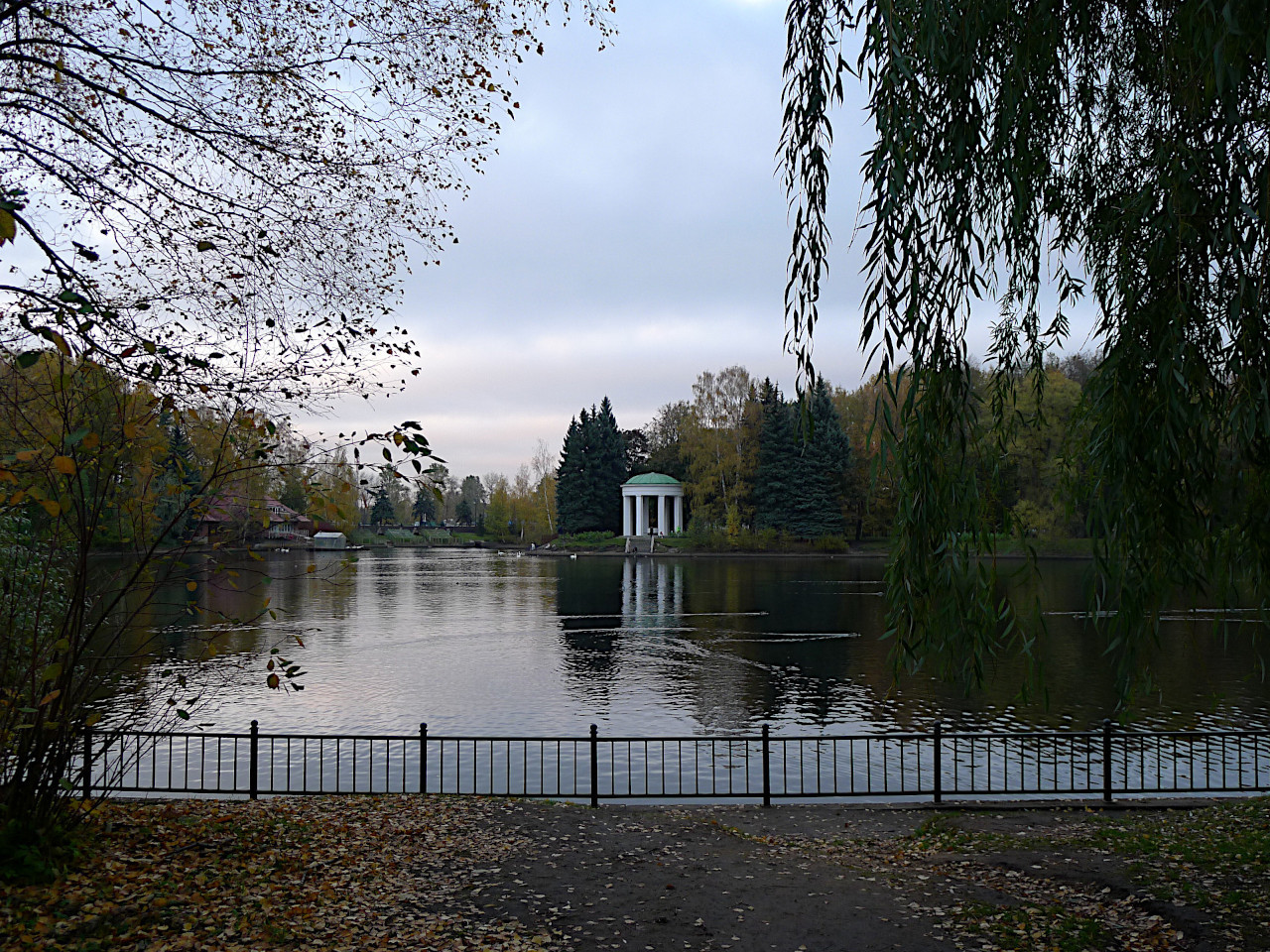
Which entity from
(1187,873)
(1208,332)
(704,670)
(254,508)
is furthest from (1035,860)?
(704,670)

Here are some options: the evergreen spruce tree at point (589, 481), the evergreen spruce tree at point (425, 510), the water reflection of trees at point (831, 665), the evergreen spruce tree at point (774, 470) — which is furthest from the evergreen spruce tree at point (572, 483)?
the evergreen spruce tree at point (425, 510)

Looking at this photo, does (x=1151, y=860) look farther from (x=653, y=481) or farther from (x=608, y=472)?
(x=608, y=472)

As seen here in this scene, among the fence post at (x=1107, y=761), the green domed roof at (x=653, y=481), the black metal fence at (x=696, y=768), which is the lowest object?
the black metal fence at (x=696, y=768)

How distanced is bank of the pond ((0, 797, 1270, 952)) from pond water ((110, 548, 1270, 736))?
1537 mm

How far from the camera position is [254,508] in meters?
6.92

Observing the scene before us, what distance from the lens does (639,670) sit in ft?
83.5

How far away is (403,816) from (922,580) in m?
6.52

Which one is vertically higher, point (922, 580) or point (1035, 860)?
point (922, 580)

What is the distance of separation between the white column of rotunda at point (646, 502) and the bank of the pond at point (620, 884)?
8629cm

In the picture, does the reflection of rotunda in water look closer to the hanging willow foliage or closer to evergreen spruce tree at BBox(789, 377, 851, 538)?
evergreen spruce tree at BBox(789, 377, 851, 538)

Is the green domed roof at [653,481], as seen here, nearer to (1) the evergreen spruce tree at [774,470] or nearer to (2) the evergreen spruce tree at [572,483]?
(2) the evergreen spruce tree at [572,483]

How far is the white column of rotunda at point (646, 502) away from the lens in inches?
3799

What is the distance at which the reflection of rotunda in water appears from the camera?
121 feet

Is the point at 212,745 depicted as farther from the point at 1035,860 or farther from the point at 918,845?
the point at 1035,860
